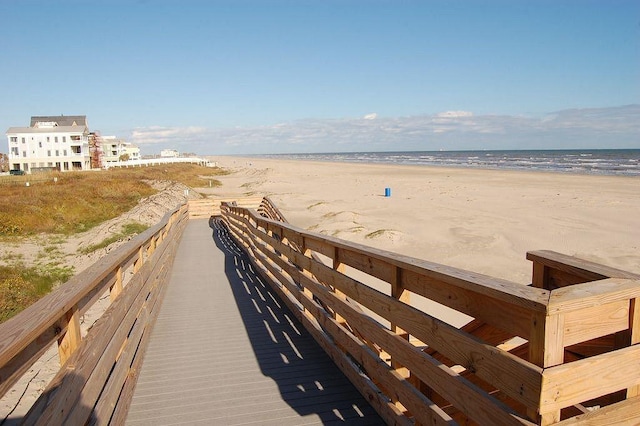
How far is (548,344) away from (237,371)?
10.7 ft

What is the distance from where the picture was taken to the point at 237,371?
14.4 feet

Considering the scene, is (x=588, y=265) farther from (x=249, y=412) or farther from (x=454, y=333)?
(x=249, y=412)

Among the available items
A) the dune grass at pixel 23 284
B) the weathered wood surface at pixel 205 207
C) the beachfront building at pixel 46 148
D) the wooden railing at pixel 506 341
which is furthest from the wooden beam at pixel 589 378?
the beachfront building at pixel 46 148

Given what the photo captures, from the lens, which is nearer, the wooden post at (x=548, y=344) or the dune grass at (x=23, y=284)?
the wooden post at (x=548, y=344)

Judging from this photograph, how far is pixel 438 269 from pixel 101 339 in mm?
2189

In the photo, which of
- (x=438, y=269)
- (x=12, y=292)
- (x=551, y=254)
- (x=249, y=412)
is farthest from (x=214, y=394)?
(x=12, y=292)

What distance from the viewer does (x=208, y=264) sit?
10.1 m

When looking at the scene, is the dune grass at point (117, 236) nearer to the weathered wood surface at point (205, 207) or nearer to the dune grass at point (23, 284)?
the weathered wood surface at point (205, 207)

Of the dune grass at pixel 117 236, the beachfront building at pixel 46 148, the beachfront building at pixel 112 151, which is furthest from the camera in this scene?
the beachfront building at pixel 112 151

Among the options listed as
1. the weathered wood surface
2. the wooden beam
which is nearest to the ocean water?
the weathered wood surface

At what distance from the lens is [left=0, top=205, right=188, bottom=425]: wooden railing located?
6.25ft

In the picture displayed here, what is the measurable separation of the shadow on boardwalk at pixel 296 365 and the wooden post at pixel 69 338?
166 centimetres

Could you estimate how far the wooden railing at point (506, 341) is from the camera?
1.79 m

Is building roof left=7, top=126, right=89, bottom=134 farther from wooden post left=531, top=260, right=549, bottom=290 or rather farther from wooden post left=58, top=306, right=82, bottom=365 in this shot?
wooden post left=531, top=260, right=549, bottom=290
